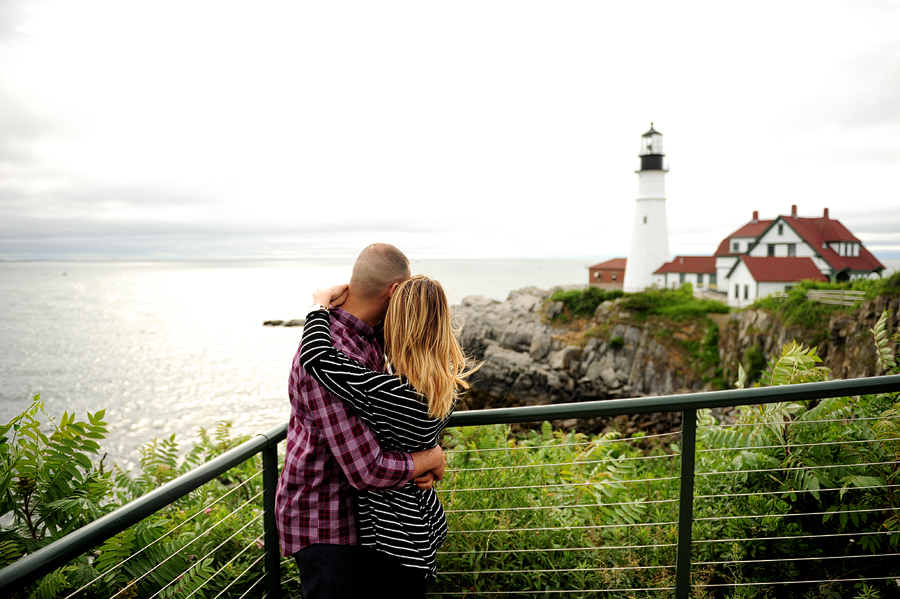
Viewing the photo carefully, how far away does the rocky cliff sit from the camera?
27125 mm

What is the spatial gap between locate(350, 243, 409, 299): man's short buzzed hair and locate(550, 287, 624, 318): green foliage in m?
35.0

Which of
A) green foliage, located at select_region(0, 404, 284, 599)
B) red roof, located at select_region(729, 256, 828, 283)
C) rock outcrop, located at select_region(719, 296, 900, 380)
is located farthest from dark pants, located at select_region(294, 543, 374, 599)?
red roof, located at select_region(729, 256, 828, 283)

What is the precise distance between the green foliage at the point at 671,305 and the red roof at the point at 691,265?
549 centimetres

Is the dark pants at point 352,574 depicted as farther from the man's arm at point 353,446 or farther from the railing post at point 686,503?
the railing post at point 686,503

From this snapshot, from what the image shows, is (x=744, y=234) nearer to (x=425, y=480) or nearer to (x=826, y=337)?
(x=826, y=337)

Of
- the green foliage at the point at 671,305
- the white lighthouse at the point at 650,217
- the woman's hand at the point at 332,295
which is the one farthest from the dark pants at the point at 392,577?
the white lighthouse at the point at 650,217

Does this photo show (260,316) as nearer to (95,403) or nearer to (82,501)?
(95,403)

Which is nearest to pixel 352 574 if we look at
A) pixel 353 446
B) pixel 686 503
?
pixel 353 446

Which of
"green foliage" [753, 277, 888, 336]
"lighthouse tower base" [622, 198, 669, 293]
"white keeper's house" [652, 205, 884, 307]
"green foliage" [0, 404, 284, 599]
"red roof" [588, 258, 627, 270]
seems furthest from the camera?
"red roof" [588, 258, 627, 270]

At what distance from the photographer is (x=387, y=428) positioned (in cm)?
186

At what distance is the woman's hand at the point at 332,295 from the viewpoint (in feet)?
6.63

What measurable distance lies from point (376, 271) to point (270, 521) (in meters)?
1.43

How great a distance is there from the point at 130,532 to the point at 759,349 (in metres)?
28.8

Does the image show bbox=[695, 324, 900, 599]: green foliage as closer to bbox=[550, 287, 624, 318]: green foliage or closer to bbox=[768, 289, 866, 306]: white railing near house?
bbox=[768, 289, 866, 306]: white railing near house
